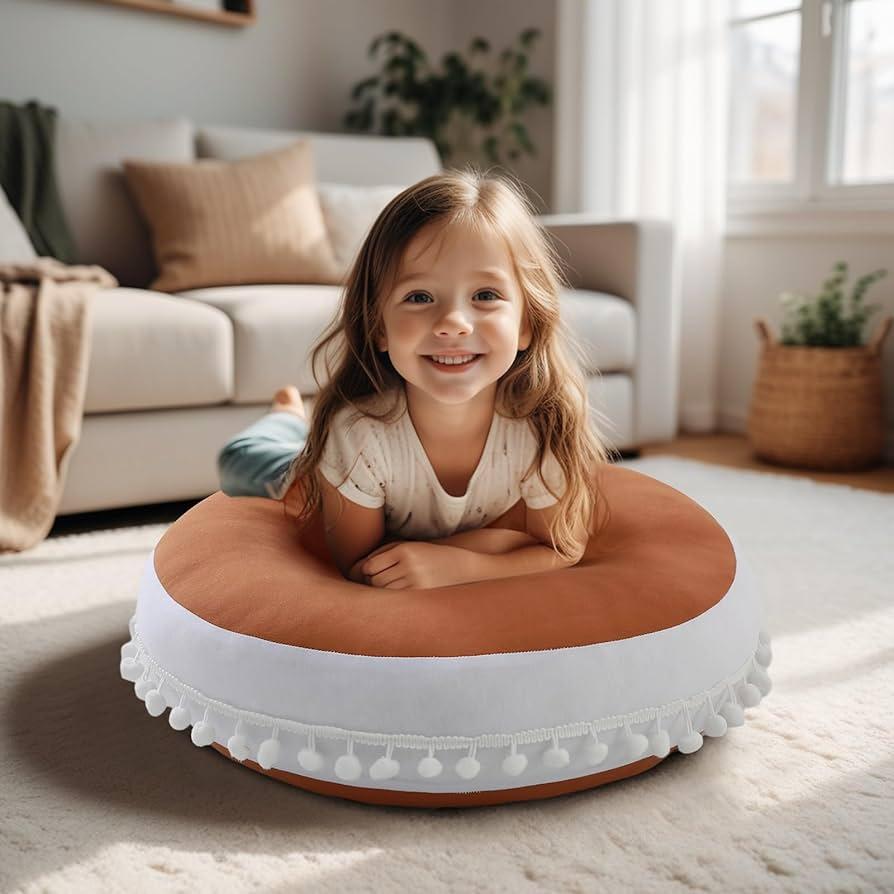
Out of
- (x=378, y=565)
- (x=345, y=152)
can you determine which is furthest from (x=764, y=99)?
Answer: (x=378, y=565)

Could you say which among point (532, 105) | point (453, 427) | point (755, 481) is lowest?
point (755, 481)

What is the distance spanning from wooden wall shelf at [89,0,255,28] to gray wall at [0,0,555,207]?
0.14ft

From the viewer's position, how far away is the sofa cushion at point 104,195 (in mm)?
2883

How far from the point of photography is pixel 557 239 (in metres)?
3.14

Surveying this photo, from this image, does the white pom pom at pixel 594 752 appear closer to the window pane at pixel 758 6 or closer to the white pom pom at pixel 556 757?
the white pom pom at pixel 556 757

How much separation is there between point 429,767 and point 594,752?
0.58ft

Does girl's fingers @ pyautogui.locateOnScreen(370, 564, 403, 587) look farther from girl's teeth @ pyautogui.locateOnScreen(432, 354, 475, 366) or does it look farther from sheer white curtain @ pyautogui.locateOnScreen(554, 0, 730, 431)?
sheer white curtain @ pyautogui.locateOnScreen(554, 0, 730, 431)

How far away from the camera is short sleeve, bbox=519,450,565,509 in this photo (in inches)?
56.9

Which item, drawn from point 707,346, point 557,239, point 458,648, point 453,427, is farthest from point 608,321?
point 458,648

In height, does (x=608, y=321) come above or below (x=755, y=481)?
above

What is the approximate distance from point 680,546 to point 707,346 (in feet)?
7.62

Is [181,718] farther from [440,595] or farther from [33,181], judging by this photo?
[33,181]

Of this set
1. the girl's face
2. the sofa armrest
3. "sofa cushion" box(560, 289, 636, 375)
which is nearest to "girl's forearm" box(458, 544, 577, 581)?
the girl's face

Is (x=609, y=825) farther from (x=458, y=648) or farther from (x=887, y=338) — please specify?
(x=887, y=338)
